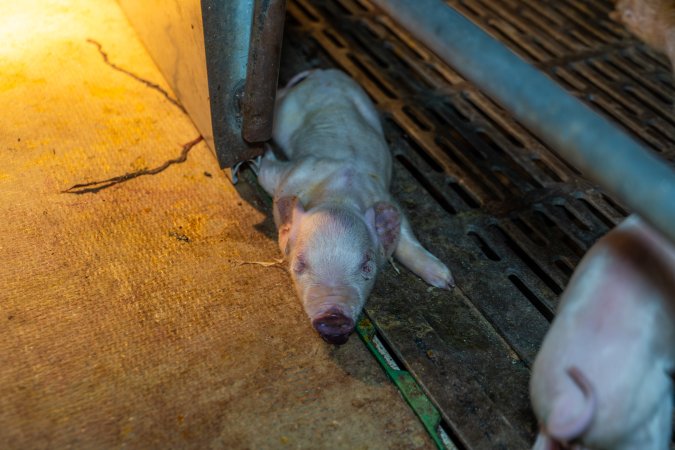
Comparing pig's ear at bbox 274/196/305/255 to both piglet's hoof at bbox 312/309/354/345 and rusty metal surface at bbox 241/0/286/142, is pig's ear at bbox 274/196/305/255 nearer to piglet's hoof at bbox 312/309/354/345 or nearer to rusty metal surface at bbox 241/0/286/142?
rusty metal surface at bbox 241/0/286/142

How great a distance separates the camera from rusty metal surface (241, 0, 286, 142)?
8.52 feet

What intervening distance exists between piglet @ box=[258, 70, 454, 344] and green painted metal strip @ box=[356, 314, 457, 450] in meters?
0.10

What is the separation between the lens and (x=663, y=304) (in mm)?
1736

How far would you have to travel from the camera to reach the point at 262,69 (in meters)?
2.73

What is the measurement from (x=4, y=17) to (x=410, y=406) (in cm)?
311

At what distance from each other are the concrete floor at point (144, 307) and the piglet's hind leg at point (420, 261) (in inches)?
17.2

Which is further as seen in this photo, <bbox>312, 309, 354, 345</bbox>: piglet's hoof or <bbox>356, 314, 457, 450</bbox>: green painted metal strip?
<bbox>312, 309, 354, 345</bbox>: piglet's hoof

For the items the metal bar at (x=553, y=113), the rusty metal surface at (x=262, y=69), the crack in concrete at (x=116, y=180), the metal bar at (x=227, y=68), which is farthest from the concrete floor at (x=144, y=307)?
the metal bar at (x=553, y=113)

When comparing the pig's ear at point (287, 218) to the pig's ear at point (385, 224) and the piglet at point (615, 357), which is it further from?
the piglet at point (615, 357)

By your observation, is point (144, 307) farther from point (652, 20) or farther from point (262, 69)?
point (652, 20)

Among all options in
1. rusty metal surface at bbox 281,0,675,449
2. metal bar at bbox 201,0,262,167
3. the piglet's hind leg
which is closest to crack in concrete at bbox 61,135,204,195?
metal bar at bbox 201,0,262,167

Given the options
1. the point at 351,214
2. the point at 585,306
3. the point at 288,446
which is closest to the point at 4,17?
the point at 351,214


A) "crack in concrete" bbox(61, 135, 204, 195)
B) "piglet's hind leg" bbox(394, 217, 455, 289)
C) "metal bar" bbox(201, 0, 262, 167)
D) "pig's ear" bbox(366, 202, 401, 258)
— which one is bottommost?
"crack in concrete" bbox(61, 135, 204, 195)

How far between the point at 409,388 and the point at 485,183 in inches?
50.2
